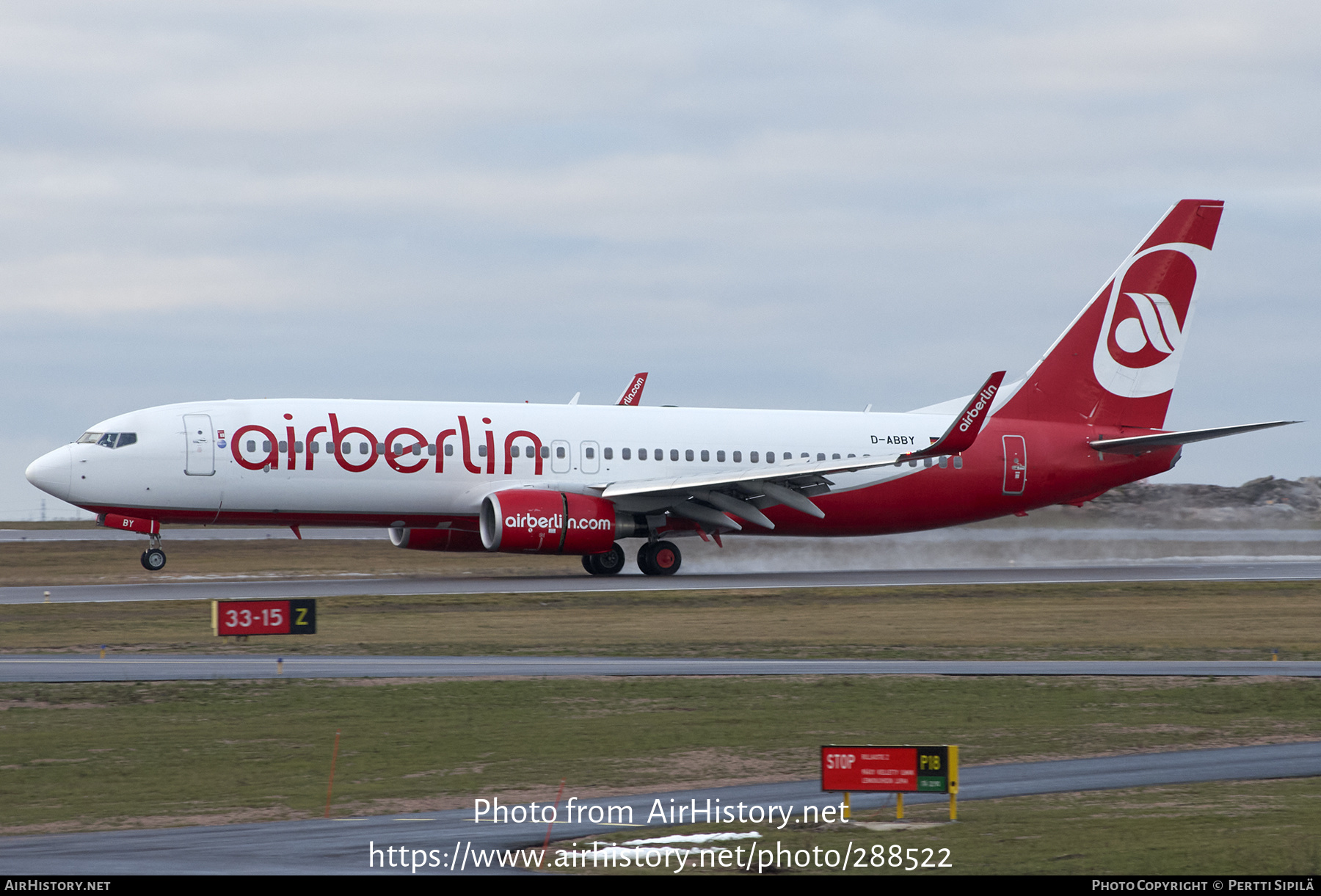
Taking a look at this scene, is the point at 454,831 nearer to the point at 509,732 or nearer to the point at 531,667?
the point at 509,732

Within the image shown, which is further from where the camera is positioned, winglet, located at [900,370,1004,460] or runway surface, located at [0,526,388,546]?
runway surface, located at [0,526,388,546]

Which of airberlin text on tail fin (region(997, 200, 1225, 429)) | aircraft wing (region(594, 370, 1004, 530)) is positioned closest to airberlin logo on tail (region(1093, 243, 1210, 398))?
airberlin text on tail fin (region(997, 200, 1225, 429))

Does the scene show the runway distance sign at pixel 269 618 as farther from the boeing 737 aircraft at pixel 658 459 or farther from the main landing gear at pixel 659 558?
the main landing gear at pixel 659 558

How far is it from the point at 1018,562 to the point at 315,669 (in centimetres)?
3350

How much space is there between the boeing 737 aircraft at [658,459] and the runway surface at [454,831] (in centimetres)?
2377

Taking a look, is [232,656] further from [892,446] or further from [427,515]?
[892,446]

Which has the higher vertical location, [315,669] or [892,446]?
[892,446]

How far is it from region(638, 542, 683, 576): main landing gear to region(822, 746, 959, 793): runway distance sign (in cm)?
3179

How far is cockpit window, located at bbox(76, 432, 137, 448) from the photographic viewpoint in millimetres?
42062

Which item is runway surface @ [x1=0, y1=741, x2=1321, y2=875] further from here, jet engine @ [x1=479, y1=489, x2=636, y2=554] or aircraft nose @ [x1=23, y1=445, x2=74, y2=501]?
aircraft nose @ [x1=23, y1=445, x2=74, y2=501]

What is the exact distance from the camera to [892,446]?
4981 cm
